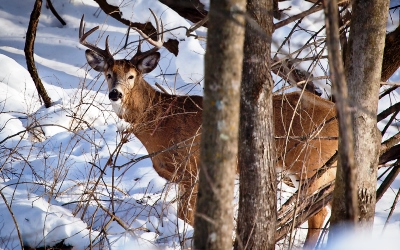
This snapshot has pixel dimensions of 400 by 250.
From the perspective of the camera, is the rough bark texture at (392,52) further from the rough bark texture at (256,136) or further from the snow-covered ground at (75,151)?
the rough bark texture at (256,136)

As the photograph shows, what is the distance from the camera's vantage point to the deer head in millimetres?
5934

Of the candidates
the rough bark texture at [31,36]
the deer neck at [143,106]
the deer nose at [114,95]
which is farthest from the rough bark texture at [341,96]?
the rough bark texture at [31,36]

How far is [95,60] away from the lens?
643cm

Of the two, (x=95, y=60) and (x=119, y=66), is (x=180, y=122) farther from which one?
(x=95, y=60)

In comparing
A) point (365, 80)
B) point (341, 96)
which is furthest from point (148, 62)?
point (341, 96)

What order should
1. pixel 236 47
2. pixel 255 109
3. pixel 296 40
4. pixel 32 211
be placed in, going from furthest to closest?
1. pixel 296 40
2. pixel 32 211
3. pixel 255 109
4. pixel 236 47

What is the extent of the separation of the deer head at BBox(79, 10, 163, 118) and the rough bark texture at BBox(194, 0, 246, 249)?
4.17 metres

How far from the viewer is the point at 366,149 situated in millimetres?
2723

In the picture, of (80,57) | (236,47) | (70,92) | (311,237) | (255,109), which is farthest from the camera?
(80,57)

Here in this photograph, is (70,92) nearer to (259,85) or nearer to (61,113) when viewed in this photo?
(61,113)

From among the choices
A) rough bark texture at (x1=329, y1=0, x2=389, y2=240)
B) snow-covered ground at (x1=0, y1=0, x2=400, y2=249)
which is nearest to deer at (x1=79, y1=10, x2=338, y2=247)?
snow-covered ground at (x1=0, y1=0, x2=400, y2=249)

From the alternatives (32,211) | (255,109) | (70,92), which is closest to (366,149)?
(255,109)

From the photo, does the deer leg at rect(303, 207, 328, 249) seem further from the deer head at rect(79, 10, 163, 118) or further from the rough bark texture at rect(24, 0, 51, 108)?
the rough bark texture at rect(24, 0, 51, 108)

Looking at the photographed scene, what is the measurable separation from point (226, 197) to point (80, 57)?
9.55m
